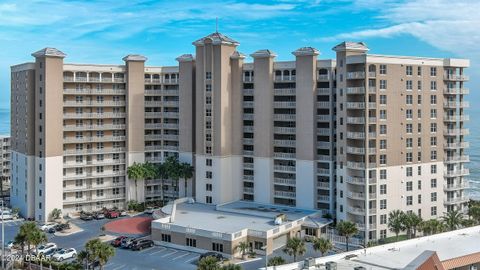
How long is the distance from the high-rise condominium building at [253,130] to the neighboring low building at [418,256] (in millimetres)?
17372

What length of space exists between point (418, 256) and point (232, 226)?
30.3 m

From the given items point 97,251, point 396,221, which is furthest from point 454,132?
point 97,251

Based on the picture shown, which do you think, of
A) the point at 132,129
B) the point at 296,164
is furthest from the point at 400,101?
the point at 132,129

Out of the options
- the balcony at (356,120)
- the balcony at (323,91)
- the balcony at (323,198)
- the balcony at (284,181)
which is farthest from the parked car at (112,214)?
the balcony at (356,120)

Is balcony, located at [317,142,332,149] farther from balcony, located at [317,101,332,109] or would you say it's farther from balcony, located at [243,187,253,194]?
balcony, located at [243,187,253,194]

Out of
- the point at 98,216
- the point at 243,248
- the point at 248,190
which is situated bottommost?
the point at 243,248

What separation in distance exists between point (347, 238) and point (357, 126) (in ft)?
50.7

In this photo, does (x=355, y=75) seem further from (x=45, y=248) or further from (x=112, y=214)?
(x=45, y=248)

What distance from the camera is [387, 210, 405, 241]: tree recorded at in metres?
67.6

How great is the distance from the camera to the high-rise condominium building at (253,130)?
7144 centimetres

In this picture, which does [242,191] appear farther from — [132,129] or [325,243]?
[325,243]

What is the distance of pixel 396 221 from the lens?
6781 centimetres

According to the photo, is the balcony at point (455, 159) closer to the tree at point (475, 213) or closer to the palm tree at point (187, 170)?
the tree at point (475, 213)

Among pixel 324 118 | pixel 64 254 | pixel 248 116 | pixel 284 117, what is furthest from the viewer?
pixel 248 116
